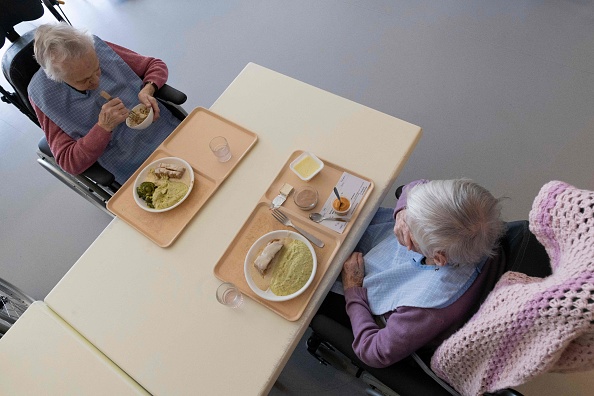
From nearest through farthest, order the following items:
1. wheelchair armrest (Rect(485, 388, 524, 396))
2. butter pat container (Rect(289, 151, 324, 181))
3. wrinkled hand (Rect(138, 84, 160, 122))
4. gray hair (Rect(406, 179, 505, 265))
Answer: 1. wheelchair armrest (Rect(485, 388, 524, 396))
2. gray hair (Rect(406, 179, 505, 265))
3. butter pat container (Rect(289, 151, 324, 181))
4. wrinkled hand (Rect(138, 84, 160, 122))

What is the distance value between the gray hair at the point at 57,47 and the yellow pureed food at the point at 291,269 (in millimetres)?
1148

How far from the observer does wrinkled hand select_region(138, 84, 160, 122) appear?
1718 mm

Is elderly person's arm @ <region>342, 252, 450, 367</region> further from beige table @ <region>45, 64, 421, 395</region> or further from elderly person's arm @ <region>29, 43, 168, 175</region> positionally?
elderly person's arm @ <region>29, 43, 168, 175</region>

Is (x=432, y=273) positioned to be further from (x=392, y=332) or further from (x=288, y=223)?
(x=288, y=223)

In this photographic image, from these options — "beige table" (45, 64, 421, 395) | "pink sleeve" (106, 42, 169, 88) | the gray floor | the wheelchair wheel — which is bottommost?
the wheelchair wheel

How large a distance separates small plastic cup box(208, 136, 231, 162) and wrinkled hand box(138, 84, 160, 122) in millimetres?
415

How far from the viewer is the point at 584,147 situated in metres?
2.18

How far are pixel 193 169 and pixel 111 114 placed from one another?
0.45m

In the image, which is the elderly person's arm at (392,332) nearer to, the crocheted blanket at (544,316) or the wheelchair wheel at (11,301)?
the crocheted blanket at (544,316)

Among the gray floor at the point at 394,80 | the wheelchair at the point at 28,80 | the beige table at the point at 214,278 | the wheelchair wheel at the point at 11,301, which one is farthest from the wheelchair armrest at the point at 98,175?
the gray floor at the point at 394,80

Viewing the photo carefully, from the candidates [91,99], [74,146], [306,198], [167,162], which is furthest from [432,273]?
[91,99]

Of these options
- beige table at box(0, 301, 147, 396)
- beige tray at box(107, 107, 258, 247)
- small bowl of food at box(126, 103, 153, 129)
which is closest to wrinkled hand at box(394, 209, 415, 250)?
beige tray at box(107, 107, 258, 247)

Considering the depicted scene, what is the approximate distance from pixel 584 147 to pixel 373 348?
191 cm

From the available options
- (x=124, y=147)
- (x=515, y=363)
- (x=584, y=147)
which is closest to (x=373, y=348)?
(x=515, y=363)
